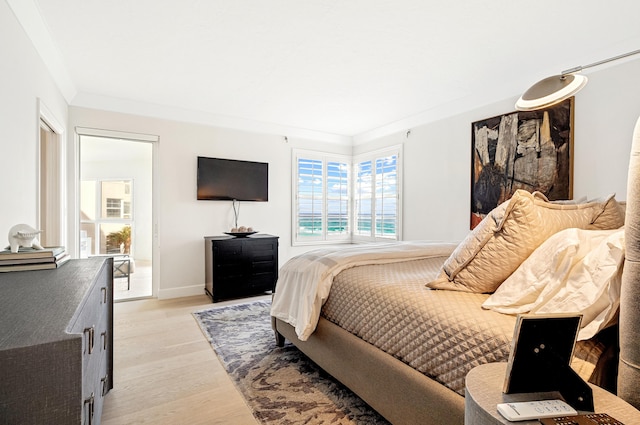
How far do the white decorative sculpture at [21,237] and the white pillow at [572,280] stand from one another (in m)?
2.16

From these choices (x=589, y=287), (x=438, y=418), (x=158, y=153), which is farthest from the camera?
(x=158, y=153)

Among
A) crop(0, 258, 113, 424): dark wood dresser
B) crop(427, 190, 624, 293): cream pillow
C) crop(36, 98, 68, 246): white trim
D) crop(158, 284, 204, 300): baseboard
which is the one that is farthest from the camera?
crop(158, 284, 204, 300): baseboard

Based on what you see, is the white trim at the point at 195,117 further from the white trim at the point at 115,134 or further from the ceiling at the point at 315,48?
the white trim at the point at 115,134

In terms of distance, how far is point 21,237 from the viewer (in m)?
1.55

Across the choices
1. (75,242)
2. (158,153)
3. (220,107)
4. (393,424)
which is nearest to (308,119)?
(220,107)

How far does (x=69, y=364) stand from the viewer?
69 cm

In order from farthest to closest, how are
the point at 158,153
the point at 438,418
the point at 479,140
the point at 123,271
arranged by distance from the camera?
the point at 123,271, the point at 158,153, the point at 479,140, the point at 438,418

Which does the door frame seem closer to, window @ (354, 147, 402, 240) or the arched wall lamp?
window @ (354, 147, 402, 240)

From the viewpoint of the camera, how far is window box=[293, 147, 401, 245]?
15.9 ft

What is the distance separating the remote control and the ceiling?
7.20ft

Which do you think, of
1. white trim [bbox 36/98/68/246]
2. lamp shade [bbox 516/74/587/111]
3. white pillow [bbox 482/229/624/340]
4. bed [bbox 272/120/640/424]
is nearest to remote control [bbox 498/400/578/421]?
bed [bbox 272/120/640/424]

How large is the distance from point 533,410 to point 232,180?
4.20 meters

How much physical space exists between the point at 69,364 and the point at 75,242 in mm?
3664

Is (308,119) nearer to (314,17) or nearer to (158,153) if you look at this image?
(158,153)
